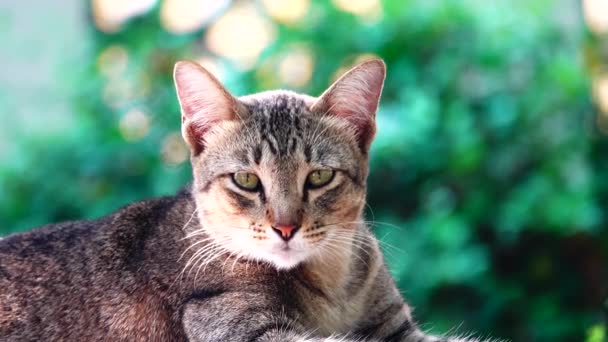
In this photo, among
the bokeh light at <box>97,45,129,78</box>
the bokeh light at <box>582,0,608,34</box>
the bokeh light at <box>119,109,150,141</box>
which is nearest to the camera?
the bokeh light at <box>119,109,150,141</box>

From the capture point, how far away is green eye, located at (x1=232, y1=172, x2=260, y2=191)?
9.72ft

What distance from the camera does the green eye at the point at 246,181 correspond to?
2.96 metres

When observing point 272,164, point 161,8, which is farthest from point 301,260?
point 161,8

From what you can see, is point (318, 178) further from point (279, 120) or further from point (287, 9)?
point (287, 9)

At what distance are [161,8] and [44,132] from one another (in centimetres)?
88

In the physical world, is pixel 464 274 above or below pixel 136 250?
below

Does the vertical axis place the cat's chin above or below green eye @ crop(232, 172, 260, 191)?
below

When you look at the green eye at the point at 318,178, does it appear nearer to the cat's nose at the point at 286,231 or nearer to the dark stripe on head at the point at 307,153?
the dark stripe on head at the point at 307,153

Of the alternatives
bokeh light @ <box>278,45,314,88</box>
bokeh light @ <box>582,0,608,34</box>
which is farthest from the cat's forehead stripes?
bokeh light @ <box>582,0,608,34</box>

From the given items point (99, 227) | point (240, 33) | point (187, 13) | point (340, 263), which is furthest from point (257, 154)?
point (187, 13)

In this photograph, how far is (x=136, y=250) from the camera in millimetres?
3021

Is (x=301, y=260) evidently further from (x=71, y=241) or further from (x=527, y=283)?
(x=527, y=283)

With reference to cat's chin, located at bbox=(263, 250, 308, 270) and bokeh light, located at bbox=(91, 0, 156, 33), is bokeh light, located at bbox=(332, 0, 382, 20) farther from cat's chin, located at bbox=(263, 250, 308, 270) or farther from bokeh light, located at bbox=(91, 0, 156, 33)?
cat's chin, located at bbox=(263, 250, 308, 270)

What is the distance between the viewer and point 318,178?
2986 millimetres
